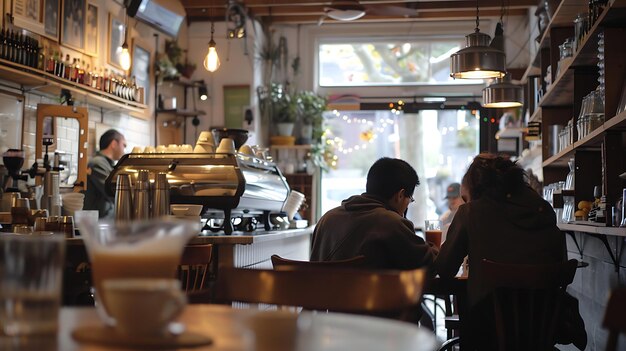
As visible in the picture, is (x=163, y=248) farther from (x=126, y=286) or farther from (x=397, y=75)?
(x=397, y=75)

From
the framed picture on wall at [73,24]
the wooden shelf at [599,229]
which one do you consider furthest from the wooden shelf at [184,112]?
the wooden shelf at [599,229]

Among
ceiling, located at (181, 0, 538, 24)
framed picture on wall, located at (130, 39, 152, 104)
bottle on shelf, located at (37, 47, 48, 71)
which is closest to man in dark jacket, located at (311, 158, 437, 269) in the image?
bottle on shelf, located at (37, 47, 48, 71)

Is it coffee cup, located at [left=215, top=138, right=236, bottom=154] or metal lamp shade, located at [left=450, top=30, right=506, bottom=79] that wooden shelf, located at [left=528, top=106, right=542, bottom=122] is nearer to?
metal lamp shade, located at [left=450, top=30, right=506, bottom=79]

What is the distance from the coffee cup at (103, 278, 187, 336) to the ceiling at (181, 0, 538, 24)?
828 centimetres

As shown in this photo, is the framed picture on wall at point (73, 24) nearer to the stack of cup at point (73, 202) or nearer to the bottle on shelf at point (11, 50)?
the bottle on shelf at point (11, 50)

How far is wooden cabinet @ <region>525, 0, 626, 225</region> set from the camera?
3.97 metres

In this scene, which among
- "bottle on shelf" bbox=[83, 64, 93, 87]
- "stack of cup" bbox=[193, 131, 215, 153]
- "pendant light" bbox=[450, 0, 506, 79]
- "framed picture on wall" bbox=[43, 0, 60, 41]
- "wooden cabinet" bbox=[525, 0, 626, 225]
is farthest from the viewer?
"bottle on shelf" bbox=[83, 64, 93, 87]

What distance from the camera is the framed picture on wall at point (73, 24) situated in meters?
7.64

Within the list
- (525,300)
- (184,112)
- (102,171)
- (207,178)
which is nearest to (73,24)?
(102,171)

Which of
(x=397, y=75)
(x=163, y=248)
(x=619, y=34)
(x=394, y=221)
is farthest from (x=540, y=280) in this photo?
(x=397, y=75)

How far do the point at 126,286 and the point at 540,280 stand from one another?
2242 millimetres

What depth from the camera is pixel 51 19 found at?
7379 millimetres

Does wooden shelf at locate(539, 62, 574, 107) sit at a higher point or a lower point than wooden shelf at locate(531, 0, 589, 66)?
lower

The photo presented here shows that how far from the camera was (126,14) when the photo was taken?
908cm
